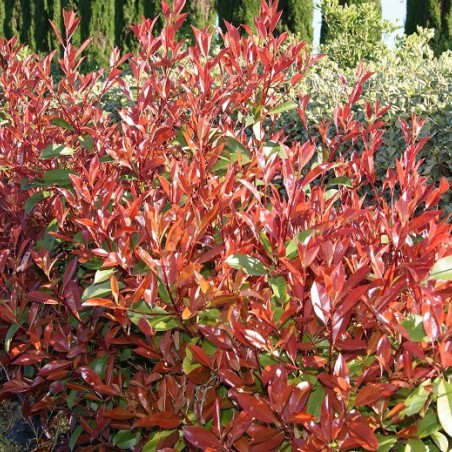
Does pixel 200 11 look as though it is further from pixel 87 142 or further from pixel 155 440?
pixel 155 440

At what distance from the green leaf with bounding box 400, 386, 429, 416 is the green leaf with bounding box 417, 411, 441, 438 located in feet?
0.21

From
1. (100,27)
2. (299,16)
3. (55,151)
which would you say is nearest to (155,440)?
(55,151)

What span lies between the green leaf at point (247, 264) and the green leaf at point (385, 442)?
1.49 feet

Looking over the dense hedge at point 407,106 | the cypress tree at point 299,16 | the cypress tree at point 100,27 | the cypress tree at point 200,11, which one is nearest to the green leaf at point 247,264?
the dense hedge at point 407,106

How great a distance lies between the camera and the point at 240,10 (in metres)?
11.4

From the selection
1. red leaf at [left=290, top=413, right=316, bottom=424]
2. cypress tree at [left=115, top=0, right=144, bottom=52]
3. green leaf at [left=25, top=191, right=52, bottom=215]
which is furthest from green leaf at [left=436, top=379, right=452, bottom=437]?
cypress tree at [left=115, top=0, right=144, bottom=52]

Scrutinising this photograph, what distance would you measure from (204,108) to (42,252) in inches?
28.4

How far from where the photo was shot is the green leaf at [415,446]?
156 centimetres

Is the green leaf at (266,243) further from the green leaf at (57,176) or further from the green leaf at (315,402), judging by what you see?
the green leaf at (57,176)

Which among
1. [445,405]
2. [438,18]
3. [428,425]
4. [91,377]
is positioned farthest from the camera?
[438,18]

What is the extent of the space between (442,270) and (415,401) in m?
0.28

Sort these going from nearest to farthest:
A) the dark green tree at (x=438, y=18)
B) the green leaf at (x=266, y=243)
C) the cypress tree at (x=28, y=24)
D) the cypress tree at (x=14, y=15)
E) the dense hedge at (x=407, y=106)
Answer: the green leaf at (x=266, y=243), the dense hedge at (x=407, y=106), the dark green tree at (x=438, y=18), the cypress tree at (x=28, y=24), the cypress tree at (x=14, y=15)

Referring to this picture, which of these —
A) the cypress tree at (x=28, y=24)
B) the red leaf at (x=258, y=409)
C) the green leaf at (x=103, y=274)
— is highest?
the green leaf at (x=103, y=274)

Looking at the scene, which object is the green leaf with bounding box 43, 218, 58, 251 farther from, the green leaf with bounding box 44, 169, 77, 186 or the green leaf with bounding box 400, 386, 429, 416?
the green leaf with bounding box 400, 386, 429, 416
